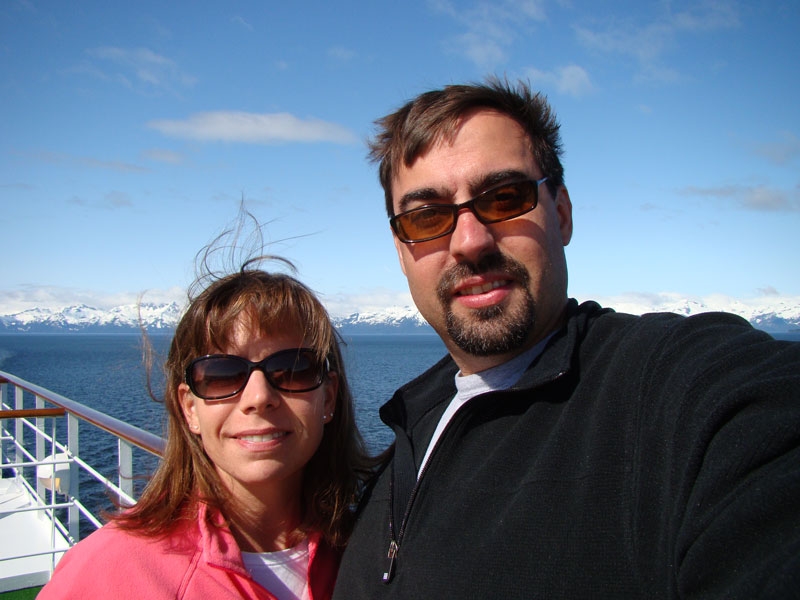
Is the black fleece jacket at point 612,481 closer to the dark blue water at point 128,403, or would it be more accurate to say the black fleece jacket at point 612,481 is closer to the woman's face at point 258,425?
the woman's face at point 258,425

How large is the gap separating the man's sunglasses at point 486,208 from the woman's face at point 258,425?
59cm

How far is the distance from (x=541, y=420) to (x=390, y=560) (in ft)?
1.92

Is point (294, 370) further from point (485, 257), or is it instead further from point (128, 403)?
point (128, 403)

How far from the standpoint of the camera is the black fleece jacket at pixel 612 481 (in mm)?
816

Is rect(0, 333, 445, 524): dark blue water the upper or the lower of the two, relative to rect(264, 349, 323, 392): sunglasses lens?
lower

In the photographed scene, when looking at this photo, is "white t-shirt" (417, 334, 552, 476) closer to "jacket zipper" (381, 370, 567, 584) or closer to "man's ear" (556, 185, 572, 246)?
"jacket zipper" (381, 370, 567, 584)

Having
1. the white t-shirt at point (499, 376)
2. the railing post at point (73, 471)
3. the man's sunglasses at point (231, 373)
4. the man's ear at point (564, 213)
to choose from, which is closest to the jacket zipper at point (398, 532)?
the white t-shirt at point (499, 376)

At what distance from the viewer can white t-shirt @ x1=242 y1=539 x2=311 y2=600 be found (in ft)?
5.78

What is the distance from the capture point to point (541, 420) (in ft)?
4.76

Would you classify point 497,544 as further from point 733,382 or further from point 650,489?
point 733,382

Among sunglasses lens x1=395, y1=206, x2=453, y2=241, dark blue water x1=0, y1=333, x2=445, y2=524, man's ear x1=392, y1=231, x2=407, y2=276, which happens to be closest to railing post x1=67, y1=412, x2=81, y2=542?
dark blue water x1=0, y1=333, x2=445, y2=524

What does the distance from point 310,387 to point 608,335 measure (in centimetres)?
97

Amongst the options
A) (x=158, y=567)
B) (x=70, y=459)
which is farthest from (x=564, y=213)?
(x=70, y=459)

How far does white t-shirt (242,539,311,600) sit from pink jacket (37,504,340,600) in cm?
16
